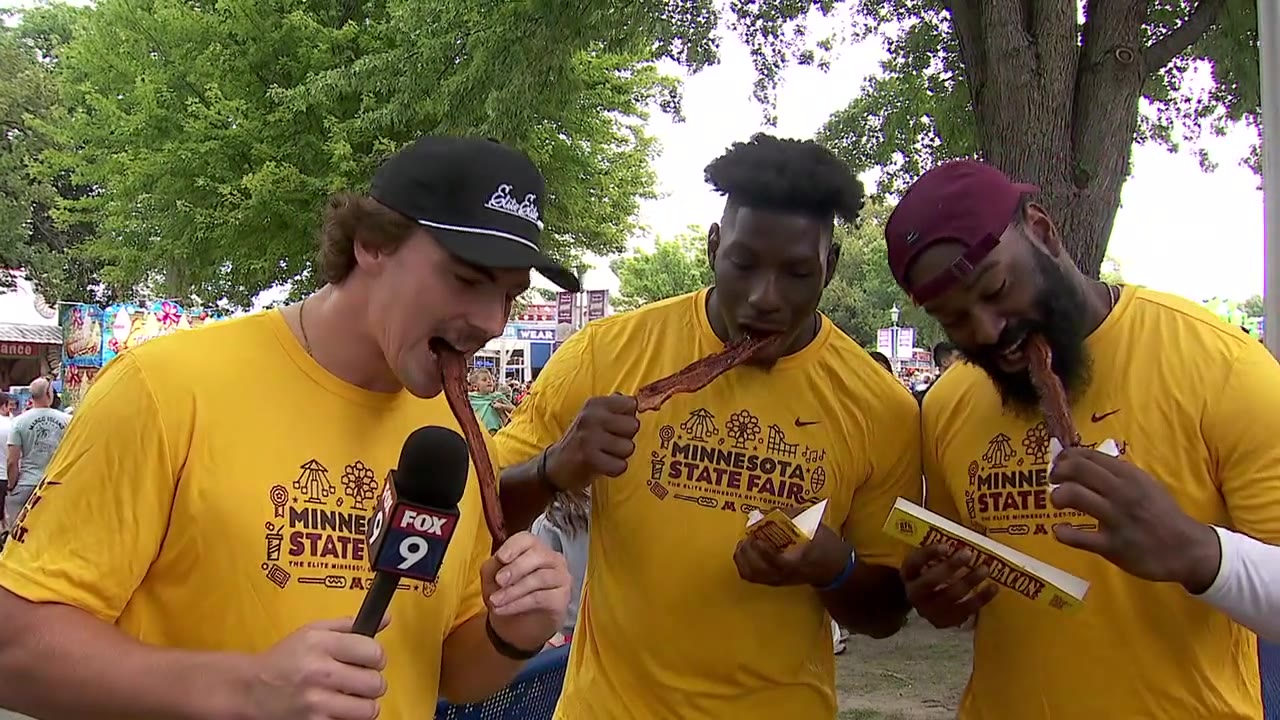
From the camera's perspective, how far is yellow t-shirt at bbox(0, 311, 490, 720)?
1.79m

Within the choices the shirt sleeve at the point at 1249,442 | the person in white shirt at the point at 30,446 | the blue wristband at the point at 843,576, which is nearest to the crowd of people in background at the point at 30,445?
the person in white shirt at the point at 30,446

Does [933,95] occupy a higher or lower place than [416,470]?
higher

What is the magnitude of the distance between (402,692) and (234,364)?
0.74m

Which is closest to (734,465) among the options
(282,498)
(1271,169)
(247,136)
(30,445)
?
(282,498)

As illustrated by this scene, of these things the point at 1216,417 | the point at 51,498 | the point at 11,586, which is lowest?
the point at 11,586

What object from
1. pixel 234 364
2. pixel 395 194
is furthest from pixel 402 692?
pixel 395 194

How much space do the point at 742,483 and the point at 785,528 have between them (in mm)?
353

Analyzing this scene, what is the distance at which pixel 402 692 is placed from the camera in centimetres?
211

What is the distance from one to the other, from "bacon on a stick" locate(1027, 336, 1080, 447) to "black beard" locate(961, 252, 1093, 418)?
0.11ft

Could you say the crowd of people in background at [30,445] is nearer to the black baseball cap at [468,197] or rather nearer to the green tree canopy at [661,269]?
the black baseball cap at [468,197]

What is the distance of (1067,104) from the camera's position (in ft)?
23.8

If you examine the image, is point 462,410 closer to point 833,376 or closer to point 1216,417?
point 833,376

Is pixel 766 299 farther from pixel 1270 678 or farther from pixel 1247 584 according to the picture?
pixel 1270 678

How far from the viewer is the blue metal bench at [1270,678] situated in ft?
13.5
